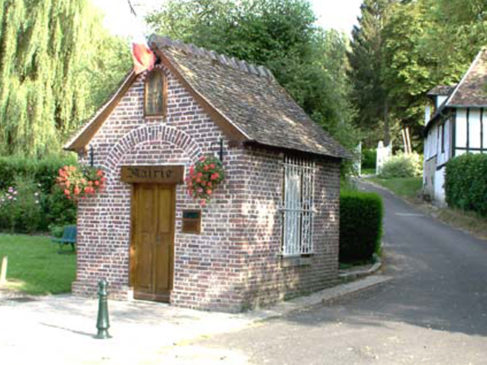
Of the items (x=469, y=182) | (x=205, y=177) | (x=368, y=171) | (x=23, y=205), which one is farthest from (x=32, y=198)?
(x=368, y=171)

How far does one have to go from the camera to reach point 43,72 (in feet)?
90.8

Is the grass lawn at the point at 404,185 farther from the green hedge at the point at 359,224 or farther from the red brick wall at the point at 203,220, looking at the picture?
the red brick wall at the point at 203,220

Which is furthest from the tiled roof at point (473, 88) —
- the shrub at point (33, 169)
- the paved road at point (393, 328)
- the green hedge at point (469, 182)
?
the shrub at point (33, 169)

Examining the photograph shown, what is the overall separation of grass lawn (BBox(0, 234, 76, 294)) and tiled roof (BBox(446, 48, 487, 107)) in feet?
66.7

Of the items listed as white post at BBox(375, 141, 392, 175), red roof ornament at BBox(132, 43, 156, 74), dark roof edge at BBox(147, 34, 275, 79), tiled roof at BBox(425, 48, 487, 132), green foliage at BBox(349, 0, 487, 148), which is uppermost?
green foliage at BBox(349, 0, 487, 148)

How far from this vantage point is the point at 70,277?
51.6 feet

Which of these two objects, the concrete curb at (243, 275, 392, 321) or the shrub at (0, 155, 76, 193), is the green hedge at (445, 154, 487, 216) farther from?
→ the shrub at (0, 155, 76, 193)

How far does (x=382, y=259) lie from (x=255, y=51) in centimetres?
762

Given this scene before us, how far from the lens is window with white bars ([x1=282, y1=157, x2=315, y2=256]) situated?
13367 millimetres

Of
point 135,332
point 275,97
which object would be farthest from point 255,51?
point 135,332

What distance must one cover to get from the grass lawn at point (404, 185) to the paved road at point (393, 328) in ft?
77.7

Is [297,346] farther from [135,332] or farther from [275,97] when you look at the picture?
[275,97]

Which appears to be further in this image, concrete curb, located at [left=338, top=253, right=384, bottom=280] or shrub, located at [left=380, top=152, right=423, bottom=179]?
shrub, located at [left=380, top=152, right=423, bottom=179]

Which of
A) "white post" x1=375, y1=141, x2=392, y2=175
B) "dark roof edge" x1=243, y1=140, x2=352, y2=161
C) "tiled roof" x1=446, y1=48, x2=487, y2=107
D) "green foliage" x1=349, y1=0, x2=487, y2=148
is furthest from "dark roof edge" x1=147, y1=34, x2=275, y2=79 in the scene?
"white post" x1=375, y1=141, x2=392, y2=175
